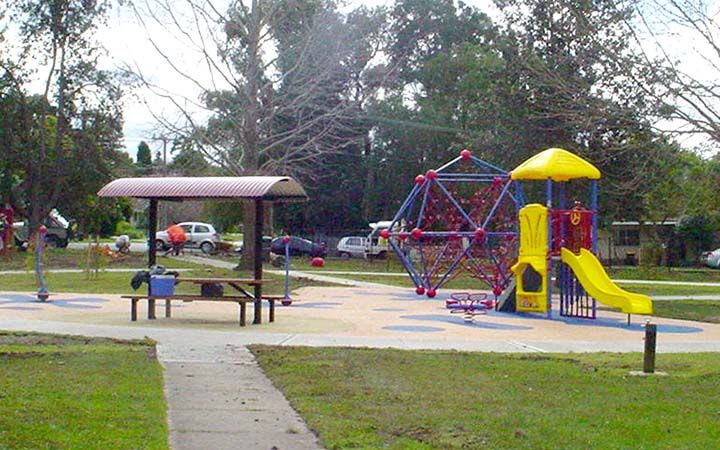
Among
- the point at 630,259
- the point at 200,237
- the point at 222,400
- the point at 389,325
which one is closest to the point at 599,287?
the point at 389,325

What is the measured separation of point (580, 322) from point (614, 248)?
3845 centimetres

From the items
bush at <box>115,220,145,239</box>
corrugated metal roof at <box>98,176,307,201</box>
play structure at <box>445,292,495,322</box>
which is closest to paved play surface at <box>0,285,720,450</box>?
play structure at <box>445,292,495,322</box>

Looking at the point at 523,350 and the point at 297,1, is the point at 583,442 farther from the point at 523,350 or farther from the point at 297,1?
the point at 297,1

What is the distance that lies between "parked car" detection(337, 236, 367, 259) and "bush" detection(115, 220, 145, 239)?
28.4m

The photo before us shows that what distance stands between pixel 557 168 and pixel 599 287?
9.84 ft

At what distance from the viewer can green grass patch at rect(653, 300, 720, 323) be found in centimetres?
2298

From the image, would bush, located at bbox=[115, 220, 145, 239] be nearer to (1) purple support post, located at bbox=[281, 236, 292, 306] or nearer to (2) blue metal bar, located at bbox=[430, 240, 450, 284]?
(2) blue metal bar, located at bbox=[430, 240, 450, 284]

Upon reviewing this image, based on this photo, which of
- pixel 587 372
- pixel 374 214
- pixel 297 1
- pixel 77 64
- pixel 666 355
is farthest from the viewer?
pixel 374 214

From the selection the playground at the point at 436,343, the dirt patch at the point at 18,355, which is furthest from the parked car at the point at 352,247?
the dirt patch at the point at 18,355

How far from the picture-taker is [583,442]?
827 centimetres

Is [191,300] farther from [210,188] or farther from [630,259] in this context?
[630,259]

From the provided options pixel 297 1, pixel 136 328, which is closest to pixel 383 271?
pixel 297 1

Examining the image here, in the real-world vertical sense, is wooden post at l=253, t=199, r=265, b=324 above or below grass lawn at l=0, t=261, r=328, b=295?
above

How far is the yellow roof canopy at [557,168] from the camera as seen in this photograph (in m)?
23.2
